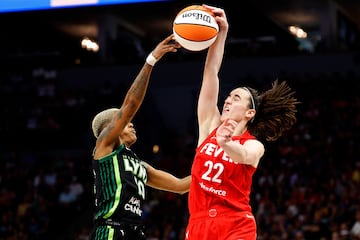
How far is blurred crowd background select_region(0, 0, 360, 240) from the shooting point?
48.1 feet

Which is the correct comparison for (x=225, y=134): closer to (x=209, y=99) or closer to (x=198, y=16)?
(x=209, y=99)

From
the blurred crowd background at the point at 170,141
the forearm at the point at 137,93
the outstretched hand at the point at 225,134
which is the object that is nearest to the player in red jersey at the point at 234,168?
the outstretched hand at the point at 225,134

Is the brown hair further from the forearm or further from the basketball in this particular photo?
the forearm

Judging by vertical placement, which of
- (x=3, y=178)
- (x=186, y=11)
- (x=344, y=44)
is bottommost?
(x=3, y=178)

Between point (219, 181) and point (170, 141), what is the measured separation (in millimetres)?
13913

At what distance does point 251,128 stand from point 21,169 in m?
13.6

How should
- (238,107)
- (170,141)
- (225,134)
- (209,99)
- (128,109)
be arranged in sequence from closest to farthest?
(225,134), (128,109), (238,107), (209,99), (170,141)

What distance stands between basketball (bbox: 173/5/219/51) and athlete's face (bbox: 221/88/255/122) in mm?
517

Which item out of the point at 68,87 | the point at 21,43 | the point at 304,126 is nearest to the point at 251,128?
the point at 304,126

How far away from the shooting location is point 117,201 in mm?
5645

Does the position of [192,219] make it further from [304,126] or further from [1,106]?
[1,106]

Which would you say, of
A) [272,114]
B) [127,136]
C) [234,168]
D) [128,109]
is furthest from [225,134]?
[127,136]

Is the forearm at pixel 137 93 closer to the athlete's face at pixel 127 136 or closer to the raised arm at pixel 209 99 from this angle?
the athlete's face at pixel 127 136

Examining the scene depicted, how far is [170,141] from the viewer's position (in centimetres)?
1953
